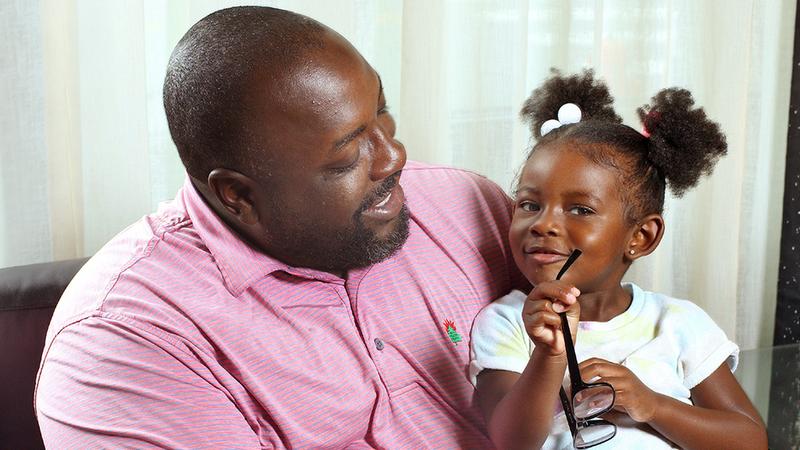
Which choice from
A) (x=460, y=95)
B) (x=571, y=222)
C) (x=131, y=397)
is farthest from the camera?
(x=460, y=95)

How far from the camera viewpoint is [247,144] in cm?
132

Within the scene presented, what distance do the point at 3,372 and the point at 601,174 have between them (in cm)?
99

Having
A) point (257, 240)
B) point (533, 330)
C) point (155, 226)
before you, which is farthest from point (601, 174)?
point (155, 226)

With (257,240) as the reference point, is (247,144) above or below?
above

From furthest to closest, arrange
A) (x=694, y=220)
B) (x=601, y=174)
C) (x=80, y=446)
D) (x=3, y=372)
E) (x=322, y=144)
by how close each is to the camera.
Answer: (x=694, y=220), (x=3, y=372), (x=601, y=174), (x=322, y=144), (x=80, y=446)

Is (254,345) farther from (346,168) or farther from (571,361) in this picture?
(571,361)

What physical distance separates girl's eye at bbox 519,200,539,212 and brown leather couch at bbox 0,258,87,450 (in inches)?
28.8

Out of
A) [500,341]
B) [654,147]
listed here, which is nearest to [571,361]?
[500,341]

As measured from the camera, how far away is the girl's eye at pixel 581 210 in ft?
4.62

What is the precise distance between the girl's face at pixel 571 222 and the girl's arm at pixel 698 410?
16cm

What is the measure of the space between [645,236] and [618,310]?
12 cm

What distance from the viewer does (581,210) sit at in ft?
4.64

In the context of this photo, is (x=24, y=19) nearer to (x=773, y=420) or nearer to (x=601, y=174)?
(x=601, y=174)

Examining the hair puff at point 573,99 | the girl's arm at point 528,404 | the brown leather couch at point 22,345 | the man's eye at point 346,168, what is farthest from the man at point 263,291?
the hair puff at point 573,99
